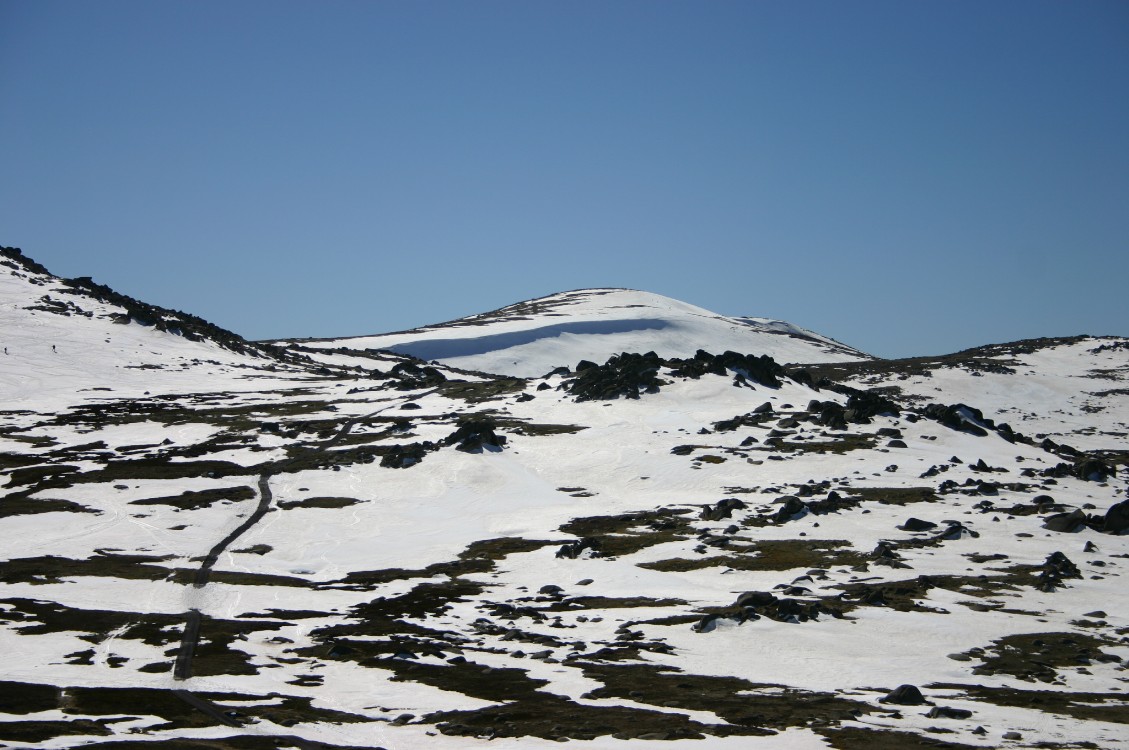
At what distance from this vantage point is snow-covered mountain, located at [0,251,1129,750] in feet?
100

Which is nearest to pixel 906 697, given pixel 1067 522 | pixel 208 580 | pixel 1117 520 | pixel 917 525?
pixel 917 525

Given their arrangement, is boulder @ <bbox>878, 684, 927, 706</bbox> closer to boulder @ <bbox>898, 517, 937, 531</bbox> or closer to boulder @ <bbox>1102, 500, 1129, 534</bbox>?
boulder @ <bbox>898, 517, 937, 531</bbox>

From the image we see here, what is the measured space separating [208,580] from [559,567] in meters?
19.7

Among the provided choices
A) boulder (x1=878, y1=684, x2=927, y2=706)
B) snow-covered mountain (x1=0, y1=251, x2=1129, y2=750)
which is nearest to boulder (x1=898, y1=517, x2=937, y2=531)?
snow-covered mountain (x1=0, y1=251, x2=1129, y2=750)

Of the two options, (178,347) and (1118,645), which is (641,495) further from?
(178,347)

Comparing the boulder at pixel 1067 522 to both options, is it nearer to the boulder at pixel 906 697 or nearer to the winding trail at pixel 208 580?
the boulder at pixel 906 697

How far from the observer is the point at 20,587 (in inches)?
1932

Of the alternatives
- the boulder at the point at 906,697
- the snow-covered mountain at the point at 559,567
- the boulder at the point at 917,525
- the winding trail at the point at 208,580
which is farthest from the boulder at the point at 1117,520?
the winding trail at the point at 208,580

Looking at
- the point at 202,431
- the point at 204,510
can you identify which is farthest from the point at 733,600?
the point at 202,431

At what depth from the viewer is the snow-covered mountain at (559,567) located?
30.6 metres

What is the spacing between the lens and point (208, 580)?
52.7 metres

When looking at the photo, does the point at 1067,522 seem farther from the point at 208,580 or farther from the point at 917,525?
the point at 208,580

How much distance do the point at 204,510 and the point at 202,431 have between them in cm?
3062

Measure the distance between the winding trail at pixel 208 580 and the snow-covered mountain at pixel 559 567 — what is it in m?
0.21
